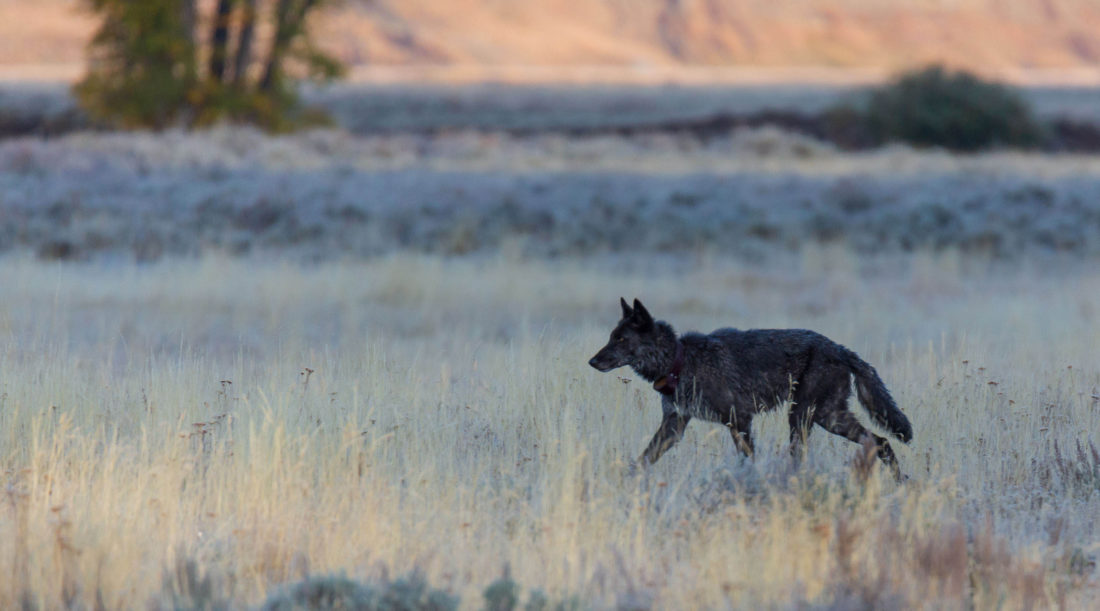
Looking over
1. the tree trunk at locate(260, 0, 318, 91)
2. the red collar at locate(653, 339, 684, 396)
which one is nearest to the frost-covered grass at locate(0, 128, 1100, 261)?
the tree trunk at locate(260, 0, 318, 91)

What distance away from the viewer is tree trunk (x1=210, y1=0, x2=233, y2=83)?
34031mm

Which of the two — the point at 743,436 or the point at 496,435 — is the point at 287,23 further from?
the point at 743,436

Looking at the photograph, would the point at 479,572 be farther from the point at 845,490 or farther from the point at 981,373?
the point at 981,373

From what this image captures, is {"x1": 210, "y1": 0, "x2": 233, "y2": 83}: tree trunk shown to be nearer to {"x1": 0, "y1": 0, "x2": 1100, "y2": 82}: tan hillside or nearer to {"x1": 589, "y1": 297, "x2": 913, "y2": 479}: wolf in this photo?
{"x1": 589, "y1": 297, "x2": 913, "y2": 479}: wolf

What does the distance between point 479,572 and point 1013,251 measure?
17.2 meters

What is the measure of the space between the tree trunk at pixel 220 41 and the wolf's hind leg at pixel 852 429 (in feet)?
98.2

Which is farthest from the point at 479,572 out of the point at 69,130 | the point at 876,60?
the point at 876,60

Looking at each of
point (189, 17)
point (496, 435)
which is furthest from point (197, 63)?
point (496, 435)

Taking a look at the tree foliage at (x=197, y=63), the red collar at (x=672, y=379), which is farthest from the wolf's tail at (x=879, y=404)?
the tree foliage at (x=197, y=63)

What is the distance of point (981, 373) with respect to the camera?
30.1 ft

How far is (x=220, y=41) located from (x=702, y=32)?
118 meters

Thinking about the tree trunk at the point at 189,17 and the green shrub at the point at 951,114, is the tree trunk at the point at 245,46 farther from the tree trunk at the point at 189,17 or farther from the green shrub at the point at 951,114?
the green shrub at the point at 951,114

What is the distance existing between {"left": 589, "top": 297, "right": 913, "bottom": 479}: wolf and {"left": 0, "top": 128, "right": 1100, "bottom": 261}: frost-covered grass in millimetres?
12813

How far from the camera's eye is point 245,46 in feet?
113
